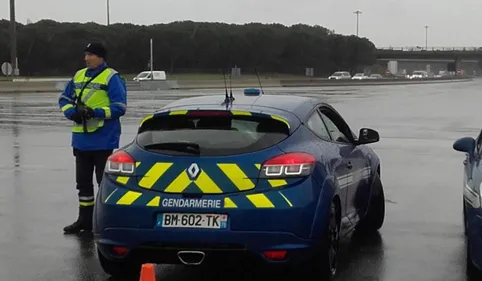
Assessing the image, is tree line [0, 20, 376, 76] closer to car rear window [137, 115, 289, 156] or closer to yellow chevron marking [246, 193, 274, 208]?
car rear window [137, 115, 289, 156]

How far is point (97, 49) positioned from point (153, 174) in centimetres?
243

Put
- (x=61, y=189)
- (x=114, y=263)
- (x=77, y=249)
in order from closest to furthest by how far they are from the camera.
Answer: (x=114, y=263) → (x=77, y=249) → (x=61, y=189)

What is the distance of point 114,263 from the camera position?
5703 mm

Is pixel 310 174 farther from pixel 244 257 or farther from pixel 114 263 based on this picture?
pixel 114 263

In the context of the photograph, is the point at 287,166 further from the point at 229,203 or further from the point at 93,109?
the point at 93,109

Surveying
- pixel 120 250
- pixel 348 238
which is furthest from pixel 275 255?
pixel 348 238

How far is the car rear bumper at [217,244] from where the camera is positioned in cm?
518

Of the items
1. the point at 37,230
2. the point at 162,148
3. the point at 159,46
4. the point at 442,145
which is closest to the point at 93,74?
the point at 37,230

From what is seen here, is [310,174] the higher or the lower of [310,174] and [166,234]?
the higher

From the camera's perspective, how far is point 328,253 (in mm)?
5613

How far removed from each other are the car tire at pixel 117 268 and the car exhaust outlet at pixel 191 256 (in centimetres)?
46

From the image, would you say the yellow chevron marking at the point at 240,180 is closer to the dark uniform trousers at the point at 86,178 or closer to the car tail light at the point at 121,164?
the car tail light at the point at 121,164

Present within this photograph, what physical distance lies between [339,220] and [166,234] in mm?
1425

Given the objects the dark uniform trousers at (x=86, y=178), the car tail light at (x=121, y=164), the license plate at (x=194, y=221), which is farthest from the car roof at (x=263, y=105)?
the dark uniform trousers at (x=86, y=178)
